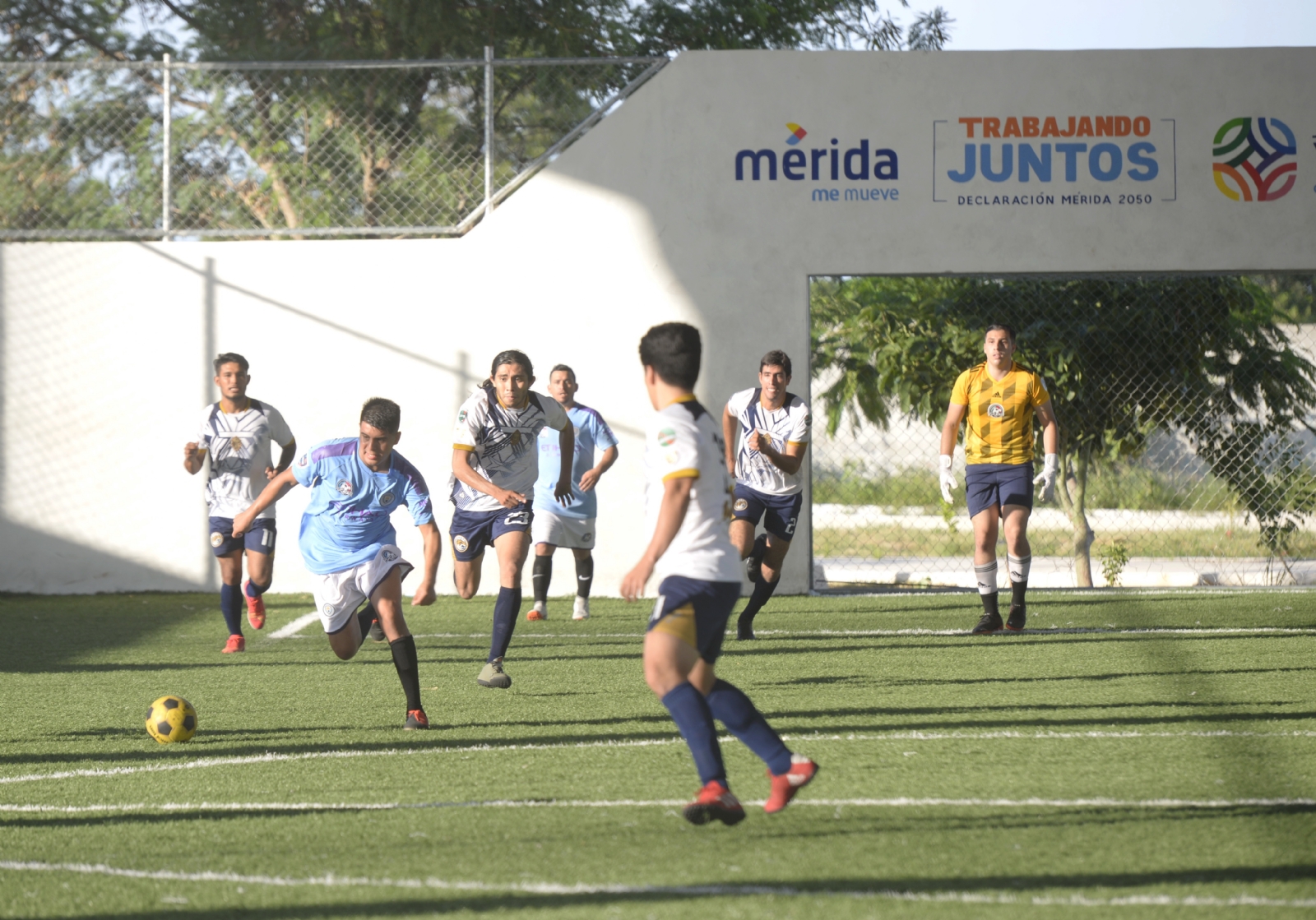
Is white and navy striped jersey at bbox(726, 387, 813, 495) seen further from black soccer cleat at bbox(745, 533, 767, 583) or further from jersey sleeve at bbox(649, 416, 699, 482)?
jersey sleeve at bbox(649, 416, 699, 482)

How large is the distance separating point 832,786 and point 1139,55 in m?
9.37

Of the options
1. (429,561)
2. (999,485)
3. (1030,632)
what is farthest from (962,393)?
(429,561)

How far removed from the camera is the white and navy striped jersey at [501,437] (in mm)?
7262

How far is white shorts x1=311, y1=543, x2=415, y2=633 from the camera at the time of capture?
20.0 ft

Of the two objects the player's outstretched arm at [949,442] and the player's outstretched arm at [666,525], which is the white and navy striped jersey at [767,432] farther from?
A: the player's outstretched arm at [666,525]

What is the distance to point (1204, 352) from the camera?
44.0ft

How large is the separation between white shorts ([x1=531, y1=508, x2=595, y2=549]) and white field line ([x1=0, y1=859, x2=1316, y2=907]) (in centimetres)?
676

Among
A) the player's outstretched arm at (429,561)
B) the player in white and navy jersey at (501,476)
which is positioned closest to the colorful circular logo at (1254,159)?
the player in white and navy jersey at (501,476)

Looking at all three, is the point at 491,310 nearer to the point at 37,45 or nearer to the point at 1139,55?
the point at 1139,55

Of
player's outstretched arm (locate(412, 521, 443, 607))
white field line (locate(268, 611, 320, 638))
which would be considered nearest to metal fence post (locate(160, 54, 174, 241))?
white field line (locate(268, 611, 320, 638))

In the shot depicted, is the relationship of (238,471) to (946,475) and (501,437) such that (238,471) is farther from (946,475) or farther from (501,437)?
(946,475)

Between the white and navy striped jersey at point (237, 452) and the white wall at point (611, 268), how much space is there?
287cm

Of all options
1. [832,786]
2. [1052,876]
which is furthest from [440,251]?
[1052,876]

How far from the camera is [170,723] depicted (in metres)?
5.65
